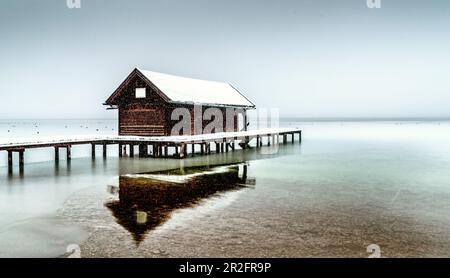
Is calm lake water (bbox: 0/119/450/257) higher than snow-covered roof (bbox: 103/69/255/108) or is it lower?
lower

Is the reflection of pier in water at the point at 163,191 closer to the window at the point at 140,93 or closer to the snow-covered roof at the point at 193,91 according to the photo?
the snow-covered roof at the point at 193,91

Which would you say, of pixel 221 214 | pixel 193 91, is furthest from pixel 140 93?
pixel 221 214

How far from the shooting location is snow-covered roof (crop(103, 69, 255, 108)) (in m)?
28.3

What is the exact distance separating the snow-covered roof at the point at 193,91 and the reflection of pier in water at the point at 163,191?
8.63m

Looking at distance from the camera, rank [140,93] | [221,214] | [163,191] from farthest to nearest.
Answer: [140,93], [163,191], [221,214]

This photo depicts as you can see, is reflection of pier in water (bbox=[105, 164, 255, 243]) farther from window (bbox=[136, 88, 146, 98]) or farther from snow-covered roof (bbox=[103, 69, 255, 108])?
window (bbox=[136, 88, 146, 98])

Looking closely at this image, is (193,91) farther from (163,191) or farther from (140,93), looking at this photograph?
(163,191)

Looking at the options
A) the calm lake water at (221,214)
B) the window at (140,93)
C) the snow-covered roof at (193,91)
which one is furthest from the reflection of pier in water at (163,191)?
the window at (140,93)

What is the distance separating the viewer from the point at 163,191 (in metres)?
14.1

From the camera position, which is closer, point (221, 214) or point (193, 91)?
point (221, 214)

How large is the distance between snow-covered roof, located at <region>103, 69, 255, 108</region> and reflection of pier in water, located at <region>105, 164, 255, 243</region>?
8629 mm

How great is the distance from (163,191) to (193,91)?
753 inches

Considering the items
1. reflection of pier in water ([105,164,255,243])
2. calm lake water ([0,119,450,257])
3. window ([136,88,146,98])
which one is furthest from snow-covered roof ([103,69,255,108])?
calm lake water ([0,119,450,257])
